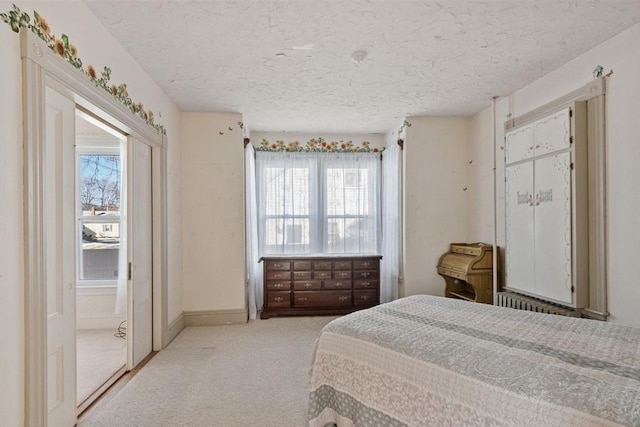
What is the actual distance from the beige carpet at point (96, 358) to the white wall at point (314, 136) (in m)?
3.04

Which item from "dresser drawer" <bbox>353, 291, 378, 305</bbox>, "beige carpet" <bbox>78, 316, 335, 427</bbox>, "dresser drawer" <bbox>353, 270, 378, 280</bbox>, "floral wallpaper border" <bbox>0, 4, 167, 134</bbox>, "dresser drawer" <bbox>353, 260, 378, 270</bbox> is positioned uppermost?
"floral wallpaper border" <bbox>0, 4, 167, 134</bbox>

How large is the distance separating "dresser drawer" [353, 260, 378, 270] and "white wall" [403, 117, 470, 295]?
47cm

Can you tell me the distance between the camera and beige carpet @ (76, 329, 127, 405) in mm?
2643

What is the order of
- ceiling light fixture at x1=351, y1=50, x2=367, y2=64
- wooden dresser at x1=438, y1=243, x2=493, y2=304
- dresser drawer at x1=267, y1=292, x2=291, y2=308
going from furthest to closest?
dresser drawer at x1=267, y1=292, x2=291, y2=308
wooden dresser at x1=438, y1=243, x2=493, y2=304
ceiling light fixture at x1=351, y1=50, x2=367, y2=64

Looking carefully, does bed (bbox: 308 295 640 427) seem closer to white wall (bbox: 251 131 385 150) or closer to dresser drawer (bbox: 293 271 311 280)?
dresser drawer (bbox: 293 271 311 280)

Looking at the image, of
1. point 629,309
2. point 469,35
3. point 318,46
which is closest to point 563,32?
point 469,35

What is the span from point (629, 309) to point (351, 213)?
3236 millimetres

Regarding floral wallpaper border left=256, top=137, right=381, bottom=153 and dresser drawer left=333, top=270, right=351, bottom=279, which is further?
floral wallpaper border left=256, top=137, right=381, bottom=153

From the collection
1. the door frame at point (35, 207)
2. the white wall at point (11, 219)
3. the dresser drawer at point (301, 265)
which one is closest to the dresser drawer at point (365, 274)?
the dresser drawer at point (301, 265)

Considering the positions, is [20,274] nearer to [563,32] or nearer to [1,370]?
[1,370]

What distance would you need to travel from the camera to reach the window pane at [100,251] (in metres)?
4.06

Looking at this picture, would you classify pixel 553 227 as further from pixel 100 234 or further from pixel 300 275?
pixel 100 234

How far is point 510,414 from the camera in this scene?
122 cm

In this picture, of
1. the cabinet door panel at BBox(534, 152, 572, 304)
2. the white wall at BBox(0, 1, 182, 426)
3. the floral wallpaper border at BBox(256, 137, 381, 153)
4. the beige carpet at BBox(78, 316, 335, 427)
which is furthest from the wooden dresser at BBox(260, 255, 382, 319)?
the white wall at BBox(0, 1, 182, 426)
